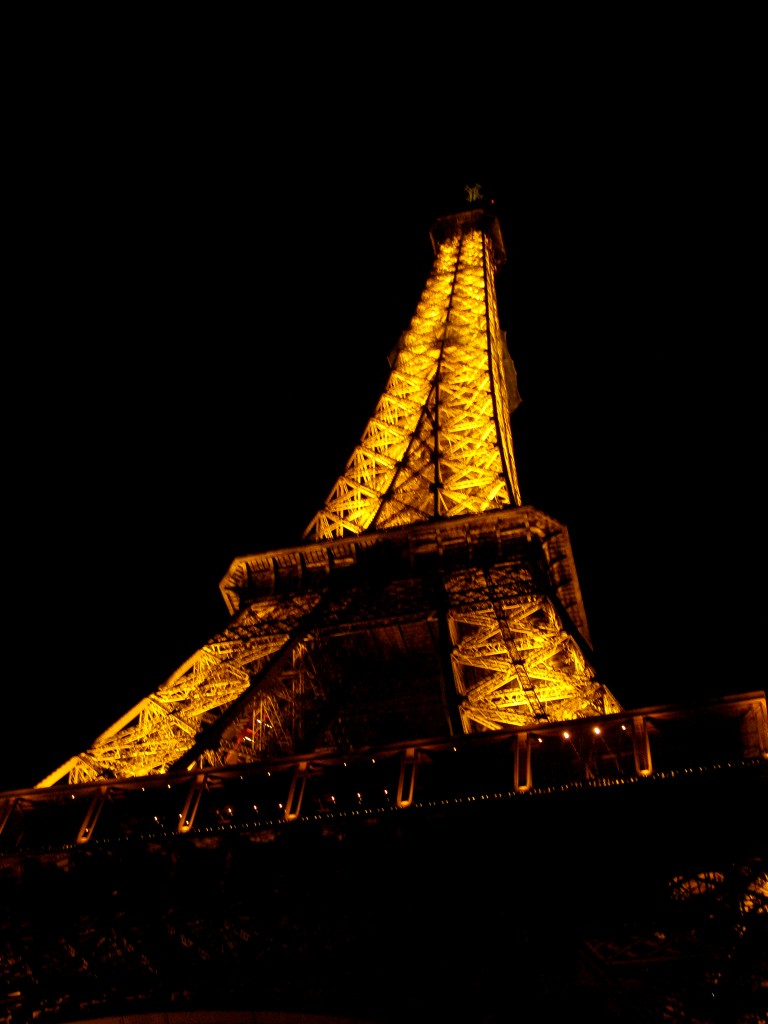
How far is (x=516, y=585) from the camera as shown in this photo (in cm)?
2312

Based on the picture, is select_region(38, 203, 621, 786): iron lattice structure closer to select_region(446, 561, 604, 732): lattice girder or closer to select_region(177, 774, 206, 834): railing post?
select_region(446, 561, 604, 732): lattice girder

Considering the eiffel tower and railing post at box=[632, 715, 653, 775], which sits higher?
railing post at box=[632, 715, 653, 775]

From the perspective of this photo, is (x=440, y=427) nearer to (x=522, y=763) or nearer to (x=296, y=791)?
(x=296, y=791)

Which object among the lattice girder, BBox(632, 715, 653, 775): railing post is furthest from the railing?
the lattice girder

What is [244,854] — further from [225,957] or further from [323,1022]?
[323,1022]

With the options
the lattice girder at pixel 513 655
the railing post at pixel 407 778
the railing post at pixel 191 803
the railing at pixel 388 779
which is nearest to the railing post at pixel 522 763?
the railing at pixel 388 779

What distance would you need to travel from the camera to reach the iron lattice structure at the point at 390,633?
18.7 m

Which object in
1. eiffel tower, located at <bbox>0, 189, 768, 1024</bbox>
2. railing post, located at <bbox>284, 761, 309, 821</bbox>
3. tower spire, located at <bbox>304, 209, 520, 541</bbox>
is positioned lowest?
eiffel tower, located at <bbox>0, 189, 768, 1024</bbox>

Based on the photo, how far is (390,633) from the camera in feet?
77.7

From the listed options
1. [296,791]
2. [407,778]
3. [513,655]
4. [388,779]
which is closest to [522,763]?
[407,778]

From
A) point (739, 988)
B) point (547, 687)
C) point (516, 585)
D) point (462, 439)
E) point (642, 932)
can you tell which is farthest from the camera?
point (462, 439)

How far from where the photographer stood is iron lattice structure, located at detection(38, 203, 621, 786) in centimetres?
1873

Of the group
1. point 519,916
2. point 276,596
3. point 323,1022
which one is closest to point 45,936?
point 323,1022

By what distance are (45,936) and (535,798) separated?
6.10 metres
